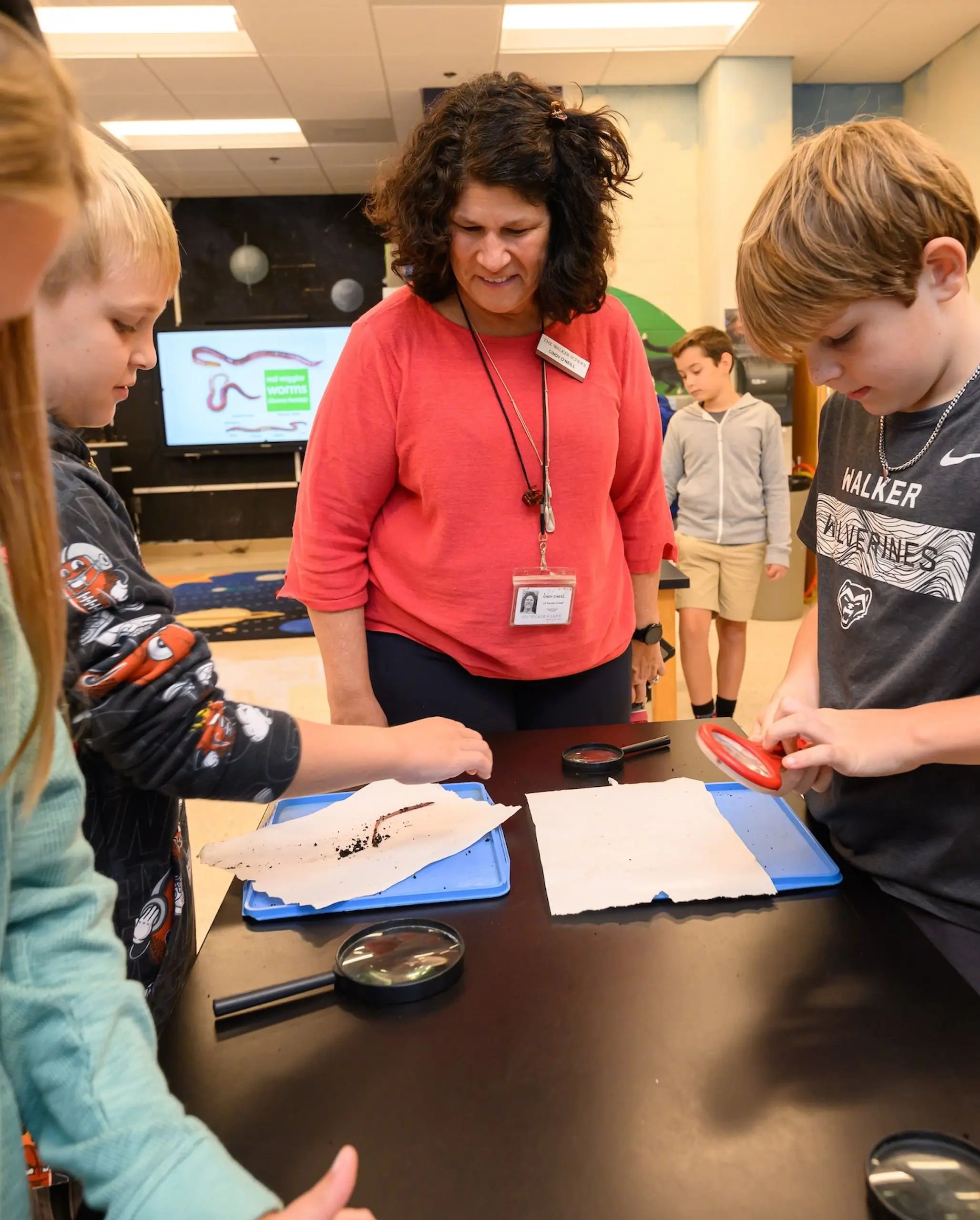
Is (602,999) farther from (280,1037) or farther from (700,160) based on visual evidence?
(700,160)

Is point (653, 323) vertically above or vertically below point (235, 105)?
below

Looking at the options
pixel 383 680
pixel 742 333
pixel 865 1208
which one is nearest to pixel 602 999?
pixel 865 1208

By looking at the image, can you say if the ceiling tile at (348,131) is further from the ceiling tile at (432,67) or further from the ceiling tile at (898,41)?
the ceiling tile at (898,41)

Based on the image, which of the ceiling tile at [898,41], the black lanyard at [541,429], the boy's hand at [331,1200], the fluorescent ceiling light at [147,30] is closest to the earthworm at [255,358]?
the fluorescent ceiling light at [147,30]

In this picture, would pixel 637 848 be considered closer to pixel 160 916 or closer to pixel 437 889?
pixel 437 889

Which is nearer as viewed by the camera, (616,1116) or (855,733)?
(616,1116)

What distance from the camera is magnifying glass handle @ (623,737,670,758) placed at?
1.23m

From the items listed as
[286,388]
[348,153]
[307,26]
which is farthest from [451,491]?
[286,388]

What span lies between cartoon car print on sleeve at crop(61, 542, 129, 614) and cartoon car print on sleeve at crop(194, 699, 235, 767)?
0.12m

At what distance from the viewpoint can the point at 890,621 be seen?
3.28 ft

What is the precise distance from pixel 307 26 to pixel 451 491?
161 inches

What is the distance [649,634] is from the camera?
70.8 inches

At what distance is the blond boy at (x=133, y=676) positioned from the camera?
787mm

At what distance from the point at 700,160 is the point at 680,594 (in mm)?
2930
